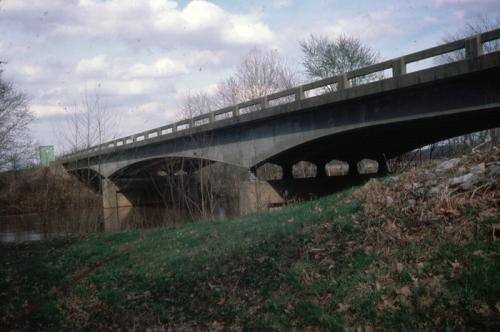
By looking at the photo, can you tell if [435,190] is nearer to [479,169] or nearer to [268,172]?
[479,169]

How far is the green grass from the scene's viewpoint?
427 centimetres

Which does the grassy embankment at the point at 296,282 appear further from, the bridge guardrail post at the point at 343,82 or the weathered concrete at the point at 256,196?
the weathered concrete at the point at 256,196

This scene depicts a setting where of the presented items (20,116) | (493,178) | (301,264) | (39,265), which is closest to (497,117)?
(493,178)

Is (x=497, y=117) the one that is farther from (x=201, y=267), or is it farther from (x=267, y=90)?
(x=267, y=90)

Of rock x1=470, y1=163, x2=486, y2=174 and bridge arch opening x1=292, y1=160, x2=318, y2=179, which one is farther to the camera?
bridge arch opening x1=292, y1=160, x2=318, y2=179

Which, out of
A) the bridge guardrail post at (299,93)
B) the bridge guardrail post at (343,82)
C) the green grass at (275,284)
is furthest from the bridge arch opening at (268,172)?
the green grass at (275,284)

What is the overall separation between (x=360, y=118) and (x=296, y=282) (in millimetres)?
11506

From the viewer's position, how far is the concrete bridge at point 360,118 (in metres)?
12.7

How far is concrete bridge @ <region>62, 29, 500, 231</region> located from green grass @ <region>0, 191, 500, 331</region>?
614 centimetres

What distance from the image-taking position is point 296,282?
561 centimetres

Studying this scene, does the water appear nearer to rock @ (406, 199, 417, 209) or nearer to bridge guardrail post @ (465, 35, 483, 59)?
rock @ (406, 199, 417, 209)

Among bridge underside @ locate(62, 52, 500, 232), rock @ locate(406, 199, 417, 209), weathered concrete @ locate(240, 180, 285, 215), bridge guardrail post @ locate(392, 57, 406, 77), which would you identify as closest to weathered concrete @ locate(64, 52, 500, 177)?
bridge underside @ locate(62, 52, 500, 232)

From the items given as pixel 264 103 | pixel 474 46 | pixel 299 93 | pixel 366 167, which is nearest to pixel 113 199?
pixel 264 103

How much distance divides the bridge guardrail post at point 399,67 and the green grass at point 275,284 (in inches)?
248
